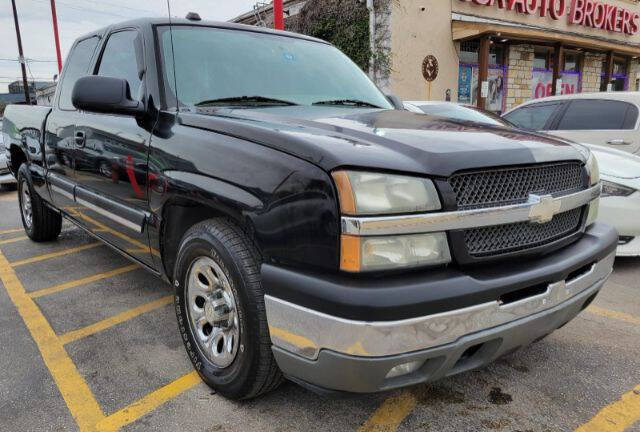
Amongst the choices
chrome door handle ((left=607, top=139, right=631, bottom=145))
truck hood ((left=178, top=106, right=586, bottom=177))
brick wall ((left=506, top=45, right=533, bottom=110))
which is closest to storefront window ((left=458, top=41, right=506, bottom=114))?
brick wall ((left=506, top=45, right=533, bottom=110))

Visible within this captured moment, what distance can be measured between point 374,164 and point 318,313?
1.76 feet

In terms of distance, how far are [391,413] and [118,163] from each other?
201 cm

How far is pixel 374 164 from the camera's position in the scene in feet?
5.50

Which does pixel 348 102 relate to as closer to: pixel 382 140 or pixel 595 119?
pixel 382 140

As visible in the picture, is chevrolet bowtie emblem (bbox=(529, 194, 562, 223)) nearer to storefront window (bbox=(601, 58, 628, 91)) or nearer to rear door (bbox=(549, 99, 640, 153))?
rear door (bbox=(549, 99, 640, 153))

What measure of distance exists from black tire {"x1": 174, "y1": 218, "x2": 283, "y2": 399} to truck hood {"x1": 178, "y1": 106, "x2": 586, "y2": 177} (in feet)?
1.39

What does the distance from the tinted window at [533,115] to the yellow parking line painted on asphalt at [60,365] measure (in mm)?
5765

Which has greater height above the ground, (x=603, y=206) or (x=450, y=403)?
(x=603, y=206)

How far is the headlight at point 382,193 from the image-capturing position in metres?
1.62

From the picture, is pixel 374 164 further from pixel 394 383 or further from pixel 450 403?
pixel 450 403

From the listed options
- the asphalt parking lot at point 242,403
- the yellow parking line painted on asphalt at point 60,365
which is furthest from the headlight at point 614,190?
the yellow parking line painted on asphalt at point 60,365

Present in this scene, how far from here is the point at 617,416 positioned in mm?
2170

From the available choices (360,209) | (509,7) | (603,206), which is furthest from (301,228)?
(509,7)

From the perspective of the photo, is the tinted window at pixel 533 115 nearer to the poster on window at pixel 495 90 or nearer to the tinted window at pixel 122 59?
the tinted window at pixel 122 59
